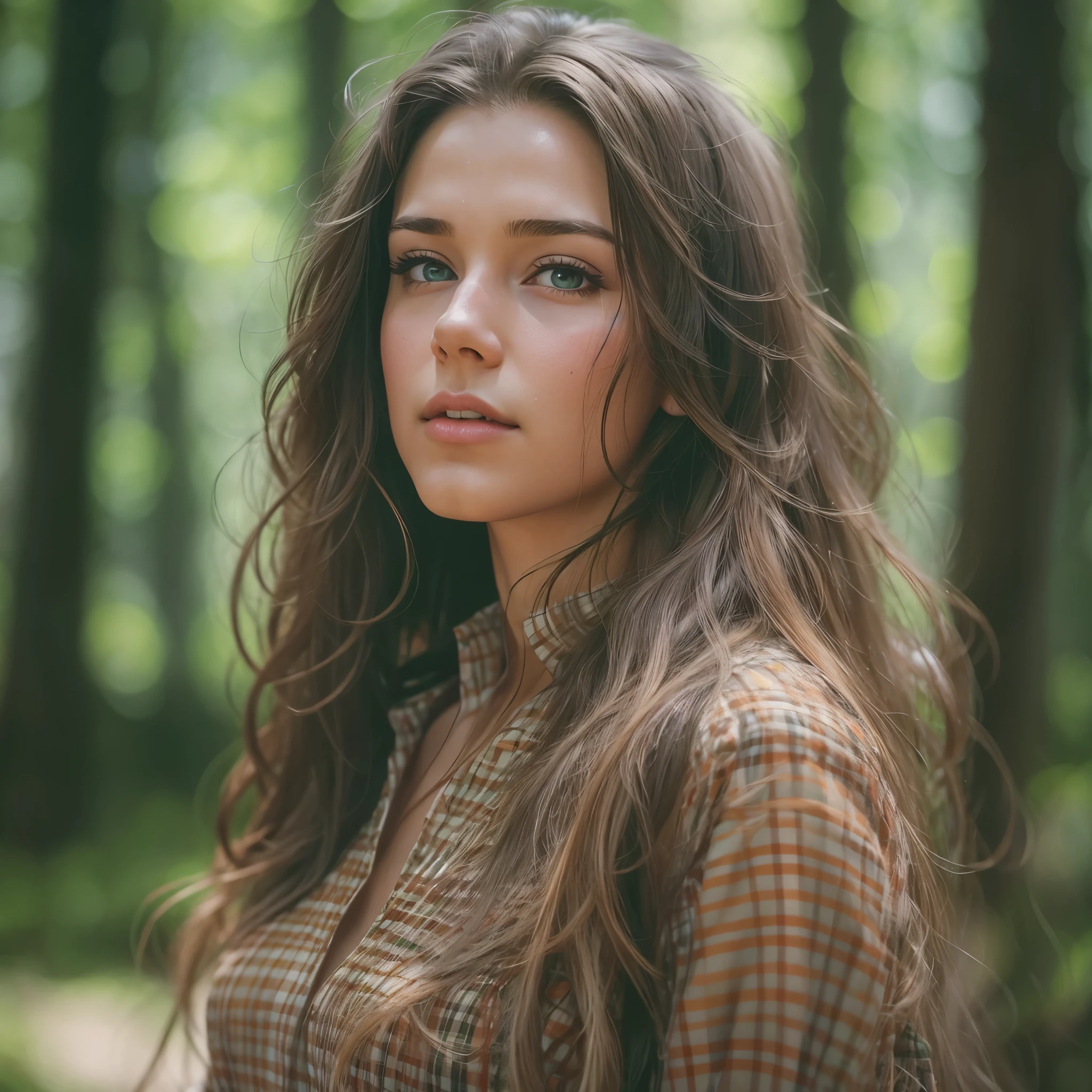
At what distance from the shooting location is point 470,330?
1.37 metres

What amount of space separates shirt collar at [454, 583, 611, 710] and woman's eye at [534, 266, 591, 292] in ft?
1.43

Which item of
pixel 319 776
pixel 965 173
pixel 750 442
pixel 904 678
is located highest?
pixel 965 173

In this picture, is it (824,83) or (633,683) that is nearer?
(633,683)

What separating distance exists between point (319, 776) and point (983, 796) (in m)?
1.57

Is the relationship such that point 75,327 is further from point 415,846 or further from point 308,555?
point 415,846

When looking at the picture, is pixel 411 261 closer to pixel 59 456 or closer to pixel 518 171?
pixel 518 171

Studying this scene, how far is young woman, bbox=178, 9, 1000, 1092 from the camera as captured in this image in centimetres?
108

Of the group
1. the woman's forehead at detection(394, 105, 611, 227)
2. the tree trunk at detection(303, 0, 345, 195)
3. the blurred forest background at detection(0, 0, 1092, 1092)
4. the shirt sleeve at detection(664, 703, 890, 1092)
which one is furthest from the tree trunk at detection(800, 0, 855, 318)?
the tree trunk at detection(303, 0, 345, 195)

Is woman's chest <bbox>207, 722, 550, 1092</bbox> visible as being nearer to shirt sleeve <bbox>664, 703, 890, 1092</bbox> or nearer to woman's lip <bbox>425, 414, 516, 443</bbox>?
shirt sleeve <bbox>664, 703, 890, 1092</bbox>

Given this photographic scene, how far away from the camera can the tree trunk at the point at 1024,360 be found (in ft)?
8.18

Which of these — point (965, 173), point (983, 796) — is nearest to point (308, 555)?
point (983, 796)

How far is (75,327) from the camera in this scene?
14.6 feet

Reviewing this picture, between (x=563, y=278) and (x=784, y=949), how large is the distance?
912 millimetres

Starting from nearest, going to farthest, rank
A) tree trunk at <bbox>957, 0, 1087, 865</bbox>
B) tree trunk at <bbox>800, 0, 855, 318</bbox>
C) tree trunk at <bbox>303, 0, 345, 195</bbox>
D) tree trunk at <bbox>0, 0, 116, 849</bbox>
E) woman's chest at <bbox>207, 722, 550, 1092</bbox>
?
woman's chest at <bbox>207, 722, 550, 1092</bbox>, tree trunk at <bbox>957, 0, 1087, 865</bbox>, tree trunk at <bbox>800, 0, 855, 318</bbox>, tree trunk at <bbox>0, 0, 116, 849</bbox>, tree trunk at <bbox>303, 0, 345, 195</bbox>
